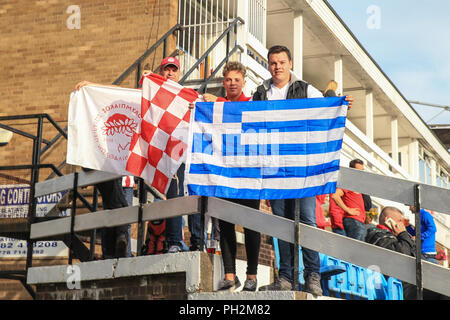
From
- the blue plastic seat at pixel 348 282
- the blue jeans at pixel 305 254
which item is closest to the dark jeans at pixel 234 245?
the blue jeans at pixel 305 254

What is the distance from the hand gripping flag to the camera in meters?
6.57

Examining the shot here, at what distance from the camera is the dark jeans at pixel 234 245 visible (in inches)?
230

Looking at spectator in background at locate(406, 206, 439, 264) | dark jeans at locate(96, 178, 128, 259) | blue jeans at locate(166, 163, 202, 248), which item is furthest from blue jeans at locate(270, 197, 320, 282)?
spectator in background at locate(406, 206, 439, 264)

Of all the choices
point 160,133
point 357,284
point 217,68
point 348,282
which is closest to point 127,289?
point 160,133

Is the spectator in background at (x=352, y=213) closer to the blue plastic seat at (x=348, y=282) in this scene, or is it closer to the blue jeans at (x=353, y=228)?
the blue jeans at (x=353, y=228)

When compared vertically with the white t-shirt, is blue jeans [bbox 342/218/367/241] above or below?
below

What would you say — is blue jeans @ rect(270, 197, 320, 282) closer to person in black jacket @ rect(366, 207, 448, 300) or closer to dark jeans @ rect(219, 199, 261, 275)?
dark jeans @ rect(219, 199, 261, 275)

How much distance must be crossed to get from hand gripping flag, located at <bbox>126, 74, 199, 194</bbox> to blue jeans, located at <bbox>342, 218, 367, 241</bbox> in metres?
3.87

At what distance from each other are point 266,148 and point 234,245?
2.92ft

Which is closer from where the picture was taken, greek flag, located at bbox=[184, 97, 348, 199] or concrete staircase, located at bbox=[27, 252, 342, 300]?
greek flag, located at bbox=[184, 97, 348, 199]

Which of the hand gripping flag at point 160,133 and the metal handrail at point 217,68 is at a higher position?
the metal handrail at point 217,68

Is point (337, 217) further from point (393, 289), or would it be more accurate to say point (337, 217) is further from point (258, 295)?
point (258, 295)

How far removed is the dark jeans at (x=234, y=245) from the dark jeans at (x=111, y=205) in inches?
57.9
